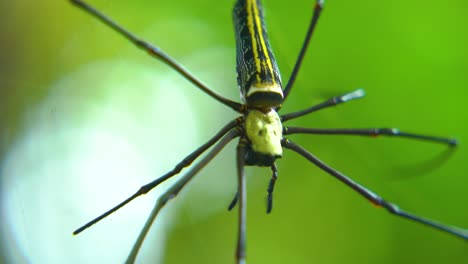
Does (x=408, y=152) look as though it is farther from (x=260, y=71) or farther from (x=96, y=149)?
(x=96, y=149)

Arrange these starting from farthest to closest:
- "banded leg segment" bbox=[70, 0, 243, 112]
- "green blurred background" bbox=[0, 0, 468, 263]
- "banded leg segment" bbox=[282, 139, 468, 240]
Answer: "green blurred background" bbox=[0, 0, 468, 263] < "banded leg segment" bbox=[282, 139, 468, 240] < "banded leg segment" bbox=[70, 0, 243, 112]

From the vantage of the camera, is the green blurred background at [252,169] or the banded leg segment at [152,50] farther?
the green blurred background at [252,169]

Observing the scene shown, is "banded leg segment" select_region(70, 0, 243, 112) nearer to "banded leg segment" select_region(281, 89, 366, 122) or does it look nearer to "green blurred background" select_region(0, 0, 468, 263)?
"banded leg segment" select_region(281, 89, 366, 122)

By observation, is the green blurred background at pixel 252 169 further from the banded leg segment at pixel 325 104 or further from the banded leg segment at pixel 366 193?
the banded leg segment at pixel 366 193

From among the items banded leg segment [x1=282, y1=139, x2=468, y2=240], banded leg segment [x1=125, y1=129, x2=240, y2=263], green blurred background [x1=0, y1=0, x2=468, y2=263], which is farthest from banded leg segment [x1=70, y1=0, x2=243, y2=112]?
green blurred background [x1=0, y1=0, x2=468, y2=263]

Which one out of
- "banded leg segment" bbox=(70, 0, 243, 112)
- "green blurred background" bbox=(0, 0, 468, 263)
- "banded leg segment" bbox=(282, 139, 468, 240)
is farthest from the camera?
"green blurred background" bbox=(0, 0, 468, 263)

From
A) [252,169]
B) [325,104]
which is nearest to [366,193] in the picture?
[325,104]

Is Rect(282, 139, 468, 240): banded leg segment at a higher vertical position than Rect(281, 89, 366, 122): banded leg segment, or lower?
lower

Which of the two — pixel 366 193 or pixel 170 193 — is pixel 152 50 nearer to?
pixel 170 193

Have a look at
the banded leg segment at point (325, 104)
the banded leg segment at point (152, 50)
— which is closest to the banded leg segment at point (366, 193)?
the banded leg segment at point (325, 104)
